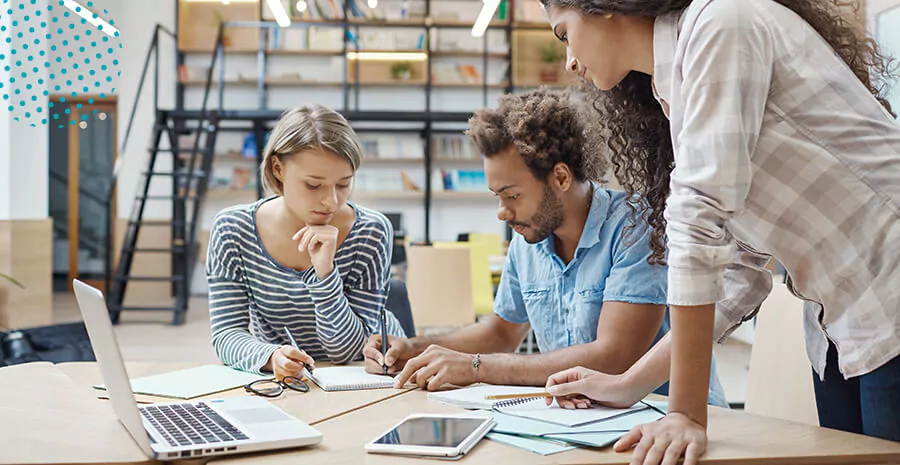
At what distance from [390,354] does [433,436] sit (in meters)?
0.59

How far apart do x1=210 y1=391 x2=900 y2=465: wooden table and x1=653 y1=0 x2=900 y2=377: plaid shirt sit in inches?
4.6

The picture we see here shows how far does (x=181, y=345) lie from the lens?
18.3 feet

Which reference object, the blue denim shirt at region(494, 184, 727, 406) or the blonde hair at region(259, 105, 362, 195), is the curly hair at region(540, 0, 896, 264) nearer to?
the blue denim shirt at region(494, 184, 727, 406)

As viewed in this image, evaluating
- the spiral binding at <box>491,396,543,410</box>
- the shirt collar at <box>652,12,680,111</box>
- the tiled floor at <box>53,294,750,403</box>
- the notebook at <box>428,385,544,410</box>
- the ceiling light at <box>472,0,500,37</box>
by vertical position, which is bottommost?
the tiled floor at <box>53,294,750,403</box>

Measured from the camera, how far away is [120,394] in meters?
1.06

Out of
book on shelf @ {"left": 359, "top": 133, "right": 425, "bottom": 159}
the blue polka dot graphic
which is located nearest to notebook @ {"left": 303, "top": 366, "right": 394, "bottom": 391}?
the blue polka dot graphic

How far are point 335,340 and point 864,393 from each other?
1116mm

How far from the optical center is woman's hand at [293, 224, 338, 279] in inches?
70.2

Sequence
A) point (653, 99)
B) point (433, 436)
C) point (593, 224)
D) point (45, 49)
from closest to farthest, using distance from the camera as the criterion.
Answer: point (433, 436) → point (653, 99) → point (593, 224) → point (45, 49)

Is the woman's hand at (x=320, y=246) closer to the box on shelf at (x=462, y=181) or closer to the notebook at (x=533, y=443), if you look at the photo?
the notebook at (x=533, y=443)

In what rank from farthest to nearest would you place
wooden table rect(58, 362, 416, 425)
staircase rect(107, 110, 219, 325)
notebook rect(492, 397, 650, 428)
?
staircase rect(107, 110, 219, 325), wooden table rect(58, 362, 416, 425), notebook rect(492, 397, 650, 428)

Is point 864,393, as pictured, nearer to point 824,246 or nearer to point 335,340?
point 824,246

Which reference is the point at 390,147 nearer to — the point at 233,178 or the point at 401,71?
the point at 401,71

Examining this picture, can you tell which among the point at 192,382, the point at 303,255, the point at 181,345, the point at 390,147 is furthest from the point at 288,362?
the point at 390,147
